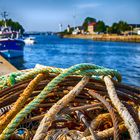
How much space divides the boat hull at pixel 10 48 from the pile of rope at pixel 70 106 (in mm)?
32772

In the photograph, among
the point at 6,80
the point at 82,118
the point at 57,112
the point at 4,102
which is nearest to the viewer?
the point at 57,112

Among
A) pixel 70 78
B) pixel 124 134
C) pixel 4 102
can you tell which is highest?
pixel 70 78

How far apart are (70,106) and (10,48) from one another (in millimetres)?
33789

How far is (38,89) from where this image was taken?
2305 mm

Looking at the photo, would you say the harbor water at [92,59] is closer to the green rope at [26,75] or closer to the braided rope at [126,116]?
the green rope at [26,75]

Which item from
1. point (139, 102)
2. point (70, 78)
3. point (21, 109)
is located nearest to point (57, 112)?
point (21, 109)

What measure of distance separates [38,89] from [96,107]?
1.29ft

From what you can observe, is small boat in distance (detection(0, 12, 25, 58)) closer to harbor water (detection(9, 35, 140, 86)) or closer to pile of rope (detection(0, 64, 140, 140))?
harbor water (detection(9, 35, 140, 86))

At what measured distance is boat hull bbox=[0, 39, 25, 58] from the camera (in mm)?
34750

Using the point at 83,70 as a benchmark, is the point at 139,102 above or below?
below

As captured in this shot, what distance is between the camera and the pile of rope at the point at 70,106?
193 cm

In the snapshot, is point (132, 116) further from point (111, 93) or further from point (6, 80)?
point (6, 80)

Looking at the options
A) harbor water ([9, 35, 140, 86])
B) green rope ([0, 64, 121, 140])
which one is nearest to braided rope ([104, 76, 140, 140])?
green rope ([0, 64, 121, 140])

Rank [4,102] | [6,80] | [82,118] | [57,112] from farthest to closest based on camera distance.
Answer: [6,80] < [4,102] < [82,118] < [57,112]
